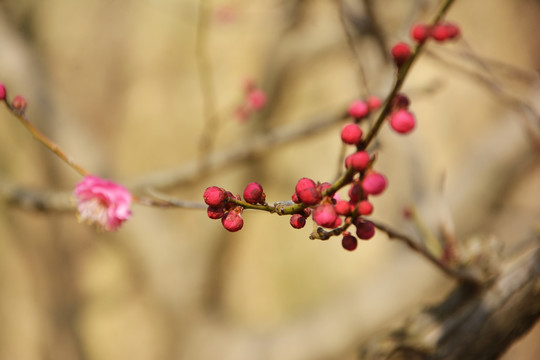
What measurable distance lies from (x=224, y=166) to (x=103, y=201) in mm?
821

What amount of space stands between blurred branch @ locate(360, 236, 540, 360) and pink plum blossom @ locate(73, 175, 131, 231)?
49 cm

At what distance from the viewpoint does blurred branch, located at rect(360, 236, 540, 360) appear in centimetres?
66

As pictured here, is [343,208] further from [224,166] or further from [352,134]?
[224,166]

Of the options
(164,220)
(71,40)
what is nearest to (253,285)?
(164,220)

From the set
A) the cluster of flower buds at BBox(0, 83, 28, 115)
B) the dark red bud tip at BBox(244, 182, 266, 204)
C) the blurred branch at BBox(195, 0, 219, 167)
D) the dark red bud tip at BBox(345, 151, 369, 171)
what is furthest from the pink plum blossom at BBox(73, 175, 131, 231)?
the blurred branch at BBox(195, 0, 219, 167)

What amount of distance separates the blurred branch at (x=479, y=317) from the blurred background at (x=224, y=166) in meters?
0.57

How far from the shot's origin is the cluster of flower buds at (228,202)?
0.36 metres

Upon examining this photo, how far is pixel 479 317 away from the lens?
669 mm

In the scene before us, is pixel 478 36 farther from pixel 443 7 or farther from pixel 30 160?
pixel 30 160

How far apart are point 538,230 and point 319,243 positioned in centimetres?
187

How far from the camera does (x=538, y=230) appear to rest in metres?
0.68

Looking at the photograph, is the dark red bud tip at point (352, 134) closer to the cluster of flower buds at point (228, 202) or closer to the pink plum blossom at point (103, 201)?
the cluster of flower buds at point (228, 202)

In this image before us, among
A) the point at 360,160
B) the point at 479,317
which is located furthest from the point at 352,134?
the point at 479,317

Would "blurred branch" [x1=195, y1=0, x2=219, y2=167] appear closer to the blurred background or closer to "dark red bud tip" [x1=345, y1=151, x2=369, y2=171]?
the blurred background
